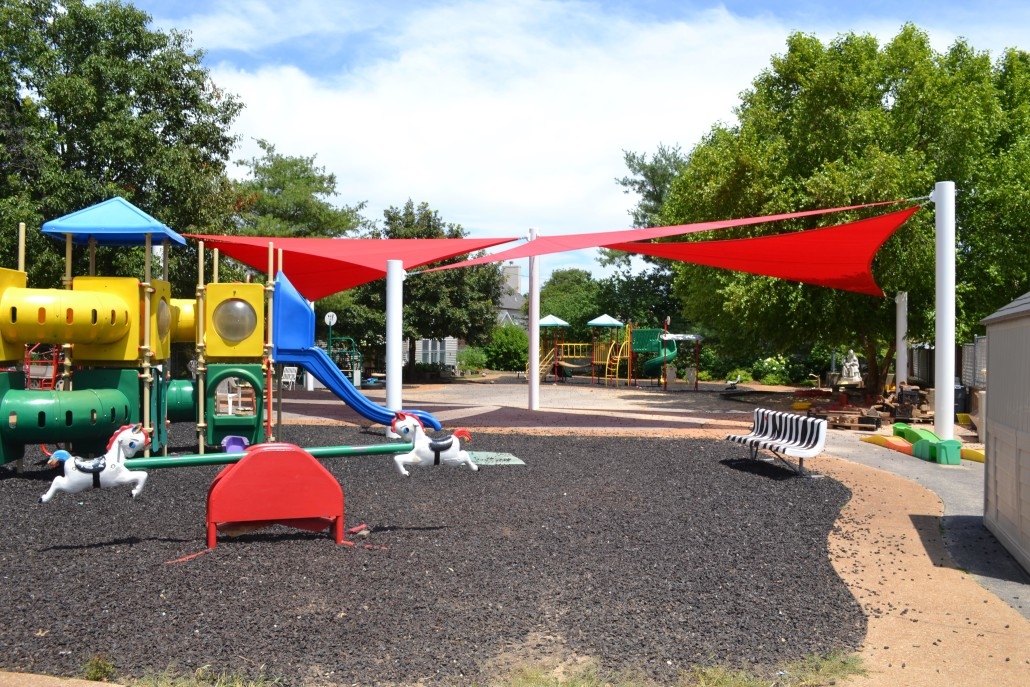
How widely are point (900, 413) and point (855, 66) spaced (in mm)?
7794

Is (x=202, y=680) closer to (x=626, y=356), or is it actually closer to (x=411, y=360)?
(x=411, y=360)

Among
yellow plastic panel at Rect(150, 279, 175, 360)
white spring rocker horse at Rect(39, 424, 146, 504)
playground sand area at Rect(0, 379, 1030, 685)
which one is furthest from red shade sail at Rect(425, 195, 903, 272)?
white spring rocker horse at Rect(39, 424, 146, 504)

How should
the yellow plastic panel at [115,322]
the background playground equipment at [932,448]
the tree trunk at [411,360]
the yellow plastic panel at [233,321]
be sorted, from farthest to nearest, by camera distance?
the tree trunk at [411,360] → the background playground equipment at [932,448] → the yellow plastic panel at [233,321] → the yellow plastic panel at [115,322]

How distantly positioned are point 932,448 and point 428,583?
8.08m

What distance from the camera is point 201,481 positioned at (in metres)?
7.97

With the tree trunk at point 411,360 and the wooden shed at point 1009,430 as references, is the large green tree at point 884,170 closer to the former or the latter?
the wooden shed at point 1009,430

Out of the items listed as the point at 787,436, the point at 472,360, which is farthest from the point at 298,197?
the point at 787,436

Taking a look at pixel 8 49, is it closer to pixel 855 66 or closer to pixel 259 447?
pixel 259 447

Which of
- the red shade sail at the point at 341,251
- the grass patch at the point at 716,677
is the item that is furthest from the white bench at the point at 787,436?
the grass patch at the point at 716,677

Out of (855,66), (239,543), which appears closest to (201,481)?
(239,543)

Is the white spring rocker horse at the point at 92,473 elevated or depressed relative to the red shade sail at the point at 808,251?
depressed

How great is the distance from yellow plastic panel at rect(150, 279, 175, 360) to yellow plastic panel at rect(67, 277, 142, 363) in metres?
0.14

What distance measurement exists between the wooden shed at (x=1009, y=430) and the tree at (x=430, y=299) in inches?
804

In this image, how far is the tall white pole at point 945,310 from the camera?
1134cm
